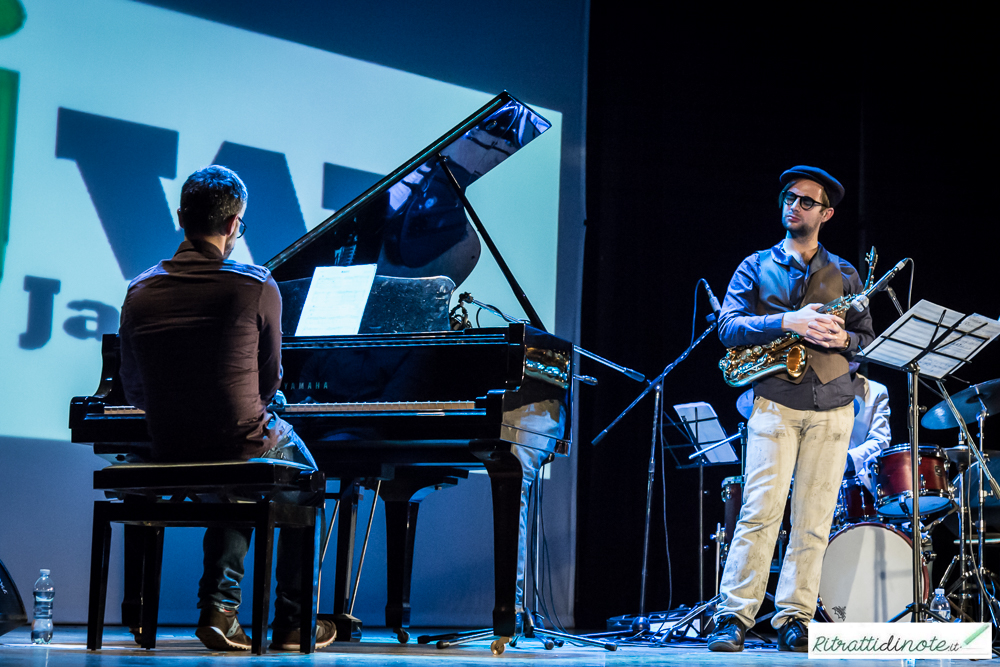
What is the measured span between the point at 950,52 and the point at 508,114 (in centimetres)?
363

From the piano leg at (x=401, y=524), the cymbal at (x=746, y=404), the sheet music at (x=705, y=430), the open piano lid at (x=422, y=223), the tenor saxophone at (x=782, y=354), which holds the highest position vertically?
the open piano lid at (x=422, y=223)

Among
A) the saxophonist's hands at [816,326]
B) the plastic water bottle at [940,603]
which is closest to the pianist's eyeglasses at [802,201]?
the saxophonist's hands at [816,326]

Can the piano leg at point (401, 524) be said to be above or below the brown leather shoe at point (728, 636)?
above

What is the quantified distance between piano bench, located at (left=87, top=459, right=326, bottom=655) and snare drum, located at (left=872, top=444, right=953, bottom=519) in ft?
9.01

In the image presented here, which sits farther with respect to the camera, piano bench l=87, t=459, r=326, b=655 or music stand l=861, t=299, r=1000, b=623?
music stand l=861, t=299, r=1000, b=623

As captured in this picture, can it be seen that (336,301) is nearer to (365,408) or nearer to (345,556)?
(365,408)

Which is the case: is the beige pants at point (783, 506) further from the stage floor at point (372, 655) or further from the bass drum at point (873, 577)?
the bass drum at point (873, 577)

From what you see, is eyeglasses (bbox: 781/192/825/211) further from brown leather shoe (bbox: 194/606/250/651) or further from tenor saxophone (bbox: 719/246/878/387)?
brown leather shoe (bbox: 194/606/250/651)

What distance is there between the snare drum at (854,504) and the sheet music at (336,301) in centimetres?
261

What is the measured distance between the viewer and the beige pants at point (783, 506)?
12.6 feet

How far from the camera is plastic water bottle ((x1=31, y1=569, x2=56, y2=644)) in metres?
3.37

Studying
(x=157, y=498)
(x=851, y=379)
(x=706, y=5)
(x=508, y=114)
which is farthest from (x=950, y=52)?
(x=157, y=498)

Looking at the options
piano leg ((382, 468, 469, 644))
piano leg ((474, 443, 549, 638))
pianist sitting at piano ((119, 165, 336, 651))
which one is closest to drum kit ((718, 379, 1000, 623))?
piano leg ((382, 468, 469, 644))

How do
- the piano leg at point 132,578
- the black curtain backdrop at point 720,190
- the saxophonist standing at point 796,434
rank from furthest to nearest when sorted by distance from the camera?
the black curtain backdrop at point 720,190, the saxophonist standing at point 796,434, the piano leg at point 132,578
